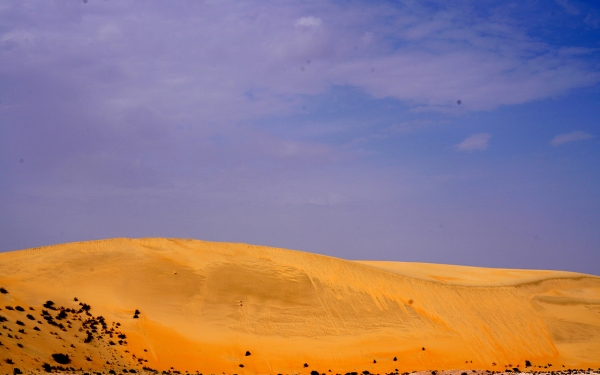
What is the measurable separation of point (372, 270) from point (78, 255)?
1924 cm

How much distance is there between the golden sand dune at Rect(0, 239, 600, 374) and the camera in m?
27.7

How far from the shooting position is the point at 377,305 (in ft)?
116

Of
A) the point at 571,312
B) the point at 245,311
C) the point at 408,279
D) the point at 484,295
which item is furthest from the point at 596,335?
the point at 245,311

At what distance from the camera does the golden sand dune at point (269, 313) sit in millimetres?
27656

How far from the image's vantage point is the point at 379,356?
101ft

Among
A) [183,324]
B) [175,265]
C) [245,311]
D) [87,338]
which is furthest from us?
[175,265]

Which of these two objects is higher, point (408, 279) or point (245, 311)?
point (408, 279)

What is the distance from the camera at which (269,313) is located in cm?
3291

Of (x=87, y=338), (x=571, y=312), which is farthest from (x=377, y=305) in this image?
(x=87, y=338)

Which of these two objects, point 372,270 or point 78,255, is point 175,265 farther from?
point 372,270

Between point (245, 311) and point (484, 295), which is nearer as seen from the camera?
point (245, 311)

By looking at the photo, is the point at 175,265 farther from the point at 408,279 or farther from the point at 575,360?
the point at 575,360

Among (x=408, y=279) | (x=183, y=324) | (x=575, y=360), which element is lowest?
(x=575, y=360)

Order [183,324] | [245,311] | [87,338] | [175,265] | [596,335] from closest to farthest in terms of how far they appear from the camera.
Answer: [87,338] < [183,324] < [245,311] < [175,265] < [596,335]
